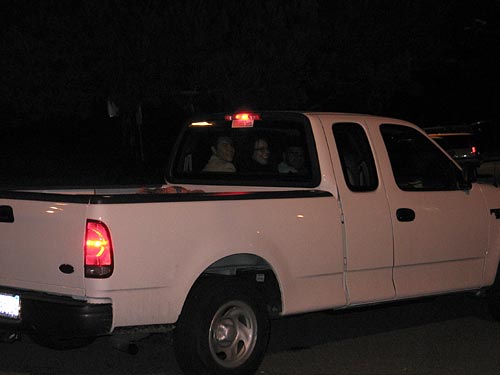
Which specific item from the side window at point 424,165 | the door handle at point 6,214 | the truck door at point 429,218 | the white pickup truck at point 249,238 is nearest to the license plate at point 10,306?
the white pickup truck at point 249,238

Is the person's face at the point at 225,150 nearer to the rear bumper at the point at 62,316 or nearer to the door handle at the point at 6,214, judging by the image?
the door handle at the point at 6,214

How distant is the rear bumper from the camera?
5.82m

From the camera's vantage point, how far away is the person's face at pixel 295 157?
7551 mm

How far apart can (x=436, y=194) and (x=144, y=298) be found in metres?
2.88

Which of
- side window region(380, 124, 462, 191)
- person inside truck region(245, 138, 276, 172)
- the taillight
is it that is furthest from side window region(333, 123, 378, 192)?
the taillight

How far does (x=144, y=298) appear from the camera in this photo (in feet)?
19.6

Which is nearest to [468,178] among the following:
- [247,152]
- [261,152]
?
[261,152]

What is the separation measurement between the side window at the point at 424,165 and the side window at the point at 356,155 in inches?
10.0

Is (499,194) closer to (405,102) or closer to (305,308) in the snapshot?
(305,308)

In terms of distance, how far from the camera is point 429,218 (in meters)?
7.67

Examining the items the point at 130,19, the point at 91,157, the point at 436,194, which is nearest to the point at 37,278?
the point at 436,194

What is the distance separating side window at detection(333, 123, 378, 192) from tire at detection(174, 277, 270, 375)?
147cm

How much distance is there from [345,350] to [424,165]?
1.71m

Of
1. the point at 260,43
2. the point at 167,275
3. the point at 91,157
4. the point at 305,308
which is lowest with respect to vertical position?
the point at 91,157
